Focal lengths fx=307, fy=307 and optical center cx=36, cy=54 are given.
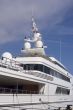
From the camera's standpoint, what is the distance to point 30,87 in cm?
3388

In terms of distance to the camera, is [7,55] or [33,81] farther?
[7,55]

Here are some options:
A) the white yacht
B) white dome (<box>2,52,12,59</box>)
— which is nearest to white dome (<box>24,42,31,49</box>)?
the white yacht

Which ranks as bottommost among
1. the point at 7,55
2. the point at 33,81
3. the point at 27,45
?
the point at 33,81

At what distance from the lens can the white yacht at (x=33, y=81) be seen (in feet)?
83.1

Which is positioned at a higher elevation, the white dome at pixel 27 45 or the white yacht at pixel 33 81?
the white dome at pixel 27 45

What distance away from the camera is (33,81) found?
3003 centimetres

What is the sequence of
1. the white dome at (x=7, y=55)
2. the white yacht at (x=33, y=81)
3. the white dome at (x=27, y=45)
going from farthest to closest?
the white dome at (x=27, y=45) → the white dome at (x=7, y=55) → the white yacht at (x=33, y=81)

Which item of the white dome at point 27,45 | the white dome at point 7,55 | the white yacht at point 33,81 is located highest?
the white dome at point 27,45

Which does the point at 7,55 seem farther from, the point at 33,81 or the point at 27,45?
the point at 27,45

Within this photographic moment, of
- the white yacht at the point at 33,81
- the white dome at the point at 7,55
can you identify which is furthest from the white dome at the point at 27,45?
the white dome at the point at 7,55

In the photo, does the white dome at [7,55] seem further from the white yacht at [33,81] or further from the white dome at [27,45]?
the white dome at [27,45]

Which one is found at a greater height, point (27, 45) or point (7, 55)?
point (27, 45)

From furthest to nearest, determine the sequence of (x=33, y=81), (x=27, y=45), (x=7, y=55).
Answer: (x=27, y=45) → (x=7, y=55) → (x=33, y=81)

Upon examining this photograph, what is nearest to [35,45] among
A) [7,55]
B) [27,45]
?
[27,45]
